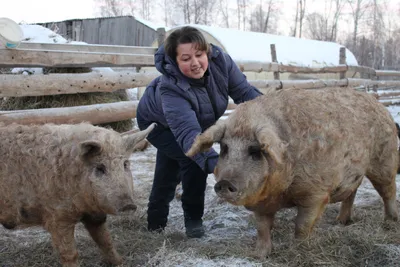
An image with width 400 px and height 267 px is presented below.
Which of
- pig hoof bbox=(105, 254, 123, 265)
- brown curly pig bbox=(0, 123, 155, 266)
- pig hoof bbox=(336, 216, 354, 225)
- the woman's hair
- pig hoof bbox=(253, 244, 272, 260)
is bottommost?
pig hoof bbox=(105, 254, 123, 265)

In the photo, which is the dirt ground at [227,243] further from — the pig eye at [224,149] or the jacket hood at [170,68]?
the jacket hood at [170,68]

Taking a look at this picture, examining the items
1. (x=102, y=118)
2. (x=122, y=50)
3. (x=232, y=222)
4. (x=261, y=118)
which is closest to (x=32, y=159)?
(x=261, y=118)

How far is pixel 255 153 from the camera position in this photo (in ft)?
11.0

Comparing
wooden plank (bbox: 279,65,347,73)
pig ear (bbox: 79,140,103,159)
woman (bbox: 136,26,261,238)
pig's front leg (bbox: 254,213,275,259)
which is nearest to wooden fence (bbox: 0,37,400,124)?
woman (bbox: 136,26,261,238)

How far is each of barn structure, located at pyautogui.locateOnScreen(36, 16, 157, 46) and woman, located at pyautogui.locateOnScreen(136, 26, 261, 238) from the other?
2105 centimetres

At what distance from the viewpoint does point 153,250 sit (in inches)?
162

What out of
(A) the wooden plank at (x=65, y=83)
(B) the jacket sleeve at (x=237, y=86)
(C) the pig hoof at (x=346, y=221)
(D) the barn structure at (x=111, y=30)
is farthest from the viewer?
(D) the barn structure at (x=111, y=30)

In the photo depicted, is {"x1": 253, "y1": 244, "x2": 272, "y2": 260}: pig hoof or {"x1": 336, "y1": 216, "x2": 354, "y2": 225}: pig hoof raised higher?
{"x1": 253, "y1": 244, "x2": 272, "y2": 260}: pig hoof

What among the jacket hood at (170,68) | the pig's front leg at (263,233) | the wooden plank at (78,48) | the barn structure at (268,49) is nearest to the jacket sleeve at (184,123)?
the jacket hood at (170,68)

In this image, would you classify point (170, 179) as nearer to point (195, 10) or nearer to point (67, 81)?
point (67, 81)

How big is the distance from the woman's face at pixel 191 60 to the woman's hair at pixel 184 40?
0.12ft

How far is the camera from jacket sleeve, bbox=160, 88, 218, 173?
3.75 metres

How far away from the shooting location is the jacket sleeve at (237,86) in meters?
4.38

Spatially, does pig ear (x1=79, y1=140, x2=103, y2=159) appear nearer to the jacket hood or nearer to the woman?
the woman
